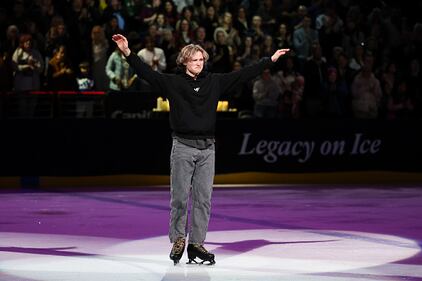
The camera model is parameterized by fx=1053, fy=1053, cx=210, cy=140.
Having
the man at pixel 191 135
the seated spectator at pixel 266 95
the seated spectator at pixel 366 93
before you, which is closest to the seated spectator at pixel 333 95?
the seated spectator at pixel 366 93

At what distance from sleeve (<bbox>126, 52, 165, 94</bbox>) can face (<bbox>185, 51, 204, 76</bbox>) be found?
27 cm

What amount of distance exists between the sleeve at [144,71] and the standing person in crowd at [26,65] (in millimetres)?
9078

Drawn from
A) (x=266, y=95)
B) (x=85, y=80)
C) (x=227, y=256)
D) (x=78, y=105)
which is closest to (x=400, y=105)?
(x=266, y=95)

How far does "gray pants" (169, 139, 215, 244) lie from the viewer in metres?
A: 9.73

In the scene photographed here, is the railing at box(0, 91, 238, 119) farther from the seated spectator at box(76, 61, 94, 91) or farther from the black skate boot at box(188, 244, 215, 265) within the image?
the black skate boot at box(188, 244, 215, 265)

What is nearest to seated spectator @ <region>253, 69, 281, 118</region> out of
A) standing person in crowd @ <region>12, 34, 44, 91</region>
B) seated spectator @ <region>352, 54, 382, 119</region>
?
seated spectator @ <region>352, 54, 382, 119</region>

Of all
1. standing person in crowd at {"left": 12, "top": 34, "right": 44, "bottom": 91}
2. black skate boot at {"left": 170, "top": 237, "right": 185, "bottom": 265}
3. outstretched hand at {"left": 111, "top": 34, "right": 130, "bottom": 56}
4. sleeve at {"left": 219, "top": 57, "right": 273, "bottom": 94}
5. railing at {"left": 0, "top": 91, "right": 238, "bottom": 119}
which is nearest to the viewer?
outstretched hand at {"left": 111, "top": 34, "right": 130, "bottom": 56}

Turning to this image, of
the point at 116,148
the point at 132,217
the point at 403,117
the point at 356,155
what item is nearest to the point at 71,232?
the point at 132,217

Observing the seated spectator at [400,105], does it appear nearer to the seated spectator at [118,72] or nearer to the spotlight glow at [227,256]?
the seated spectator at [118,72]

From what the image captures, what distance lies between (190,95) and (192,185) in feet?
2.79

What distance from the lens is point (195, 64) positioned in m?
9.74

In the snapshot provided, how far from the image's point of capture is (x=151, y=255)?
1055 centimetres

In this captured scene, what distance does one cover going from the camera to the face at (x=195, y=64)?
382 inches

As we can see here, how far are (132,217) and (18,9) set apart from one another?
6.98m
